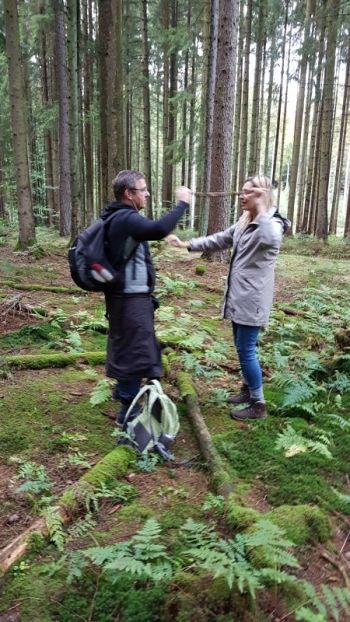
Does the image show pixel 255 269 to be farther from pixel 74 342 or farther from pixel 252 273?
pixel 74 342

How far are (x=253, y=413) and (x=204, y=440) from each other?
0.72 meters

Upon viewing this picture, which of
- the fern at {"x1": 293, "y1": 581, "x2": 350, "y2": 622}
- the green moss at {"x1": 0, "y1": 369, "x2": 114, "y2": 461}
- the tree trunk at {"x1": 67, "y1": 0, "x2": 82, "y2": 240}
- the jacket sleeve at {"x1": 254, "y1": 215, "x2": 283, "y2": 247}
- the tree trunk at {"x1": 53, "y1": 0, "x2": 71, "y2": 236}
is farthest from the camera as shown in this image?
the tree trunk at {"x1": 53, "y1": 0, "x2": 71, "y2": 236}

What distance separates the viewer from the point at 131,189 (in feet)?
11.6

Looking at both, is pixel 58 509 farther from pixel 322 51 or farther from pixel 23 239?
pixel 322 51

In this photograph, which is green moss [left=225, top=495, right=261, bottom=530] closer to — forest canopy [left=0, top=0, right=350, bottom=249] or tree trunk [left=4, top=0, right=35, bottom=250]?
forest canopy [left=0, top=0, right=350, bottom=249]

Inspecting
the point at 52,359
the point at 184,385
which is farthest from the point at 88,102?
the point at 184,385

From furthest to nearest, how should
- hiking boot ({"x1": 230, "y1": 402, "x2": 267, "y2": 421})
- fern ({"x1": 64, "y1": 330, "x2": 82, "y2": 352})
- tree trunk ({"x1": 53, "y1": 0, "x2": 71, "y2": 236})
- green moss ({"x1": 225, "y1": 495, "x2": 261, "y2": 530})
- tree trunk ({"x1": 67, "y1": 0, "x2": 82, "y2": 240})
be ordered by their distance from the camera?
tree trunk ({"x1": 53, "y1": 0, "x2": 71, "y2": 236}), tree trunk ({"x1": 67, "y1": 0, "x2": 82, "y2": 240}), fern ({"x1": 64, "y1": 330, "x2": 82, "y2": 352}), hiking boot ({"x1": 230, "y1": 402, "x2": 267, "y2": 421}), green moss ({"x1": 225, "y1": 495, "x2": 261, "y2": 530})

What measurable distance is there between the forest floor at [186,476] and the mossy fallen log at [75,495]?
2.2 inches

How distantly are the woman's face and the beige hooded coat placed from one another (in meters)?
0.12

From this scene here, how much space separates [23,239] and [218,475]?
10143mm

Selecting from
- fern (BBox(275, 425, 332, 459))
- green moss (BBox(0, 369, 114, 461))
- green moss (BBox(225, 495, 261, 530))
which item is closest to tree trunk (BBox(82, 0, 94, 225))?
green moss (BBox(0, 369, 114, 461))

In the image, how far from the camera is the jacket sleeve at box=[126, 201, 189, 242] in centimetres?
330

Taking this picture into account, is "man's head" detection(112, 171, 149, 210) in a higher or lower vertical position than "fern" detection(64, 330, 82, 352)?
higher

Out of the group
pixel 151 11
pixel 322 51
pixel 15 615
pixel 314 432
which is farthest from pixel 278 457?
pixel 151 11
